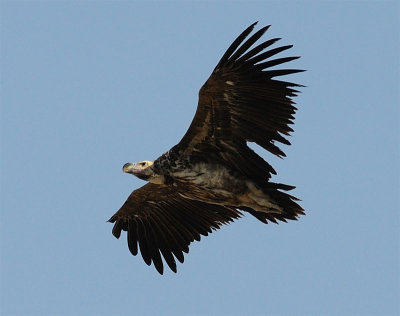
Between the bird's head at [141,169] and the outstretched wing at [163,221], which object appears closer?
the bird's head at [141,169]

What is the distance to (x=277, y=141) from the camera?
17.3 m

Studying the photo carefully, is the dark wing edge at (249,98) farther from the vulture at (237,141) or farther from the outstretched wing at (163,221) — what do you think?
the outstretched wing at (163,221)

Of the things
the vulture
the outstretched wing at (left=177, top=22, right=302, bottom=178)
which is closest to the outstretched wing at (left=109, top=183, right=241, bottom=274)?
the vulture

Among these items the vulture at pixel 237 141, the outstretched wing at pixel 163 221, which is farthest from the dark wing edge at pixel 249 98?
the outstretched wing at pixel 163 221

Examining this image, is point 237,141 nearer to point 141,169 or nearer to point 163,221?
point 141,169

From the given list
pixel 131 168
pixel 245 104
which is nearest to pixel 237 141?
pixel 245 104

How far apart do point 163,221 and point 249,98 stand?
3.94 metres

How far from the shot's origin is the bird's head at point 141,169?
18062mm

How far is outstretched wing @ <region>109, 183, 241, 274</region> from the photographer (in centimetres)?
1980

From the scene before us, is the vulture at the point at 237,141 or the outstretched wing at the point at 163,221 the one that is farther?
the outstretched wing at the point at 163,221

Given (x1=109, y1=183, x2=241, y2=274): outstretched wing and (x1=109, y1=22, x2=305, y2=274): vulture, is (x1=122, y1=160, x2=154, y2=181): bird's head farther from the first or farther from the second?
(x1=109, y1=183, x2=241, y2=274): outstretched wing

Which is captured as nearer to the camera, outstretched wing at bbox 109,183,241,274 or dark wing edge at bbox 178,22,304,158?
dark wing edge at bbox 178,22,304,158

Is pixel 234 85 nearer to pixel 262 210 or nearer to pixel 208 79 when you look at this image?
pixel 208 79

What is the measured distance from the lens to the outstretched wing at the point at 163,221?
19797mm
